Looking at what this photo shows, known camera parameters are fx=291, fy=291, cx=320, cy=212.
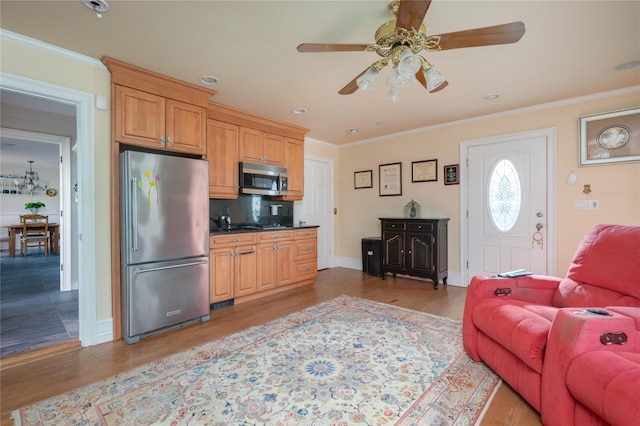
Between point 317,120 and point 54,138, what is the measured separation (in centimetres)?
361

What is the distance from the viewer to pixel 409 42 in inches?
71.6

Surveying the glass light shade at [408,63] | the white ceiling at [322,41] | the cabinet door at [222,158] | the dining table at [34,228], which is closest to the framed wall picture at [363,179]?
the white ceiling at [322,41]

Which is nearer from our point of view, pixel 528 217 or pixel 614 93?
pixel 614 93

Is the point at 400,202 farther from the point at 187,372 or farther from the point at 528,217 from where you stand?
the point at 187,372

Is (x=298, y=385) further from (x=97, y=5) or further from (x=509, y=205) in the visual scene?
(x=509, y=205)

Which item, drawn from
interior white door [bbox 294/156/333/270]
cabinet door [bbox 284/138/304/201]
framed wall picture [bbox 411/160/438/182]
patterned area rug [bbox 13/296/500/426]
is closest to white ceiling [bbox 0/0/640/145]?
cabinet door [bbox 284/138/304/201]

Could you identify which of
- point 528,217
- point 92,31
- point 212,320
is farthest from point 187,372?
point 528,217

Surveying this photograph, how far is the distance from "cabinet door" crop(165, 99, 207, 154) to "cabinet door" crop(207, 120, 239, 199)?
0.34 meters

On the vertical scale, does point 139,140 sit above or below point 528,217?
above

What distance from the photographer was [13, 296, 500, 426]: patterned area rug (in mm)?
1605

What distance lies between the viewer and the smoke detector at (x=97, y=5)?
182cm

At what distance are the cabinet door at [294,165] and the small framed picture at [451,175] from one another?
2.27m

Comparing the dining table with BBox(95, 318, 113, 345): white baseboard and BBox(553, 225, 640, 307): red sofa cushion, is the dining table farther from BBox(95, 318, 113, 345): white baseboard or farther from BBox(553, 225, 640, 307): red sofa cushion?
BBox(553, 225, 640, 307): red sofa cushion

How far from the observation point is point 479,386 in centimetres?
186
